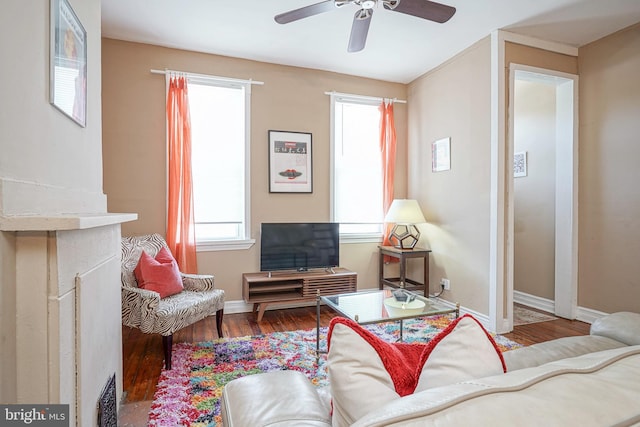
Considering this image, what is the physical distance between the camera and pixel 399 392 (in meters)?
0.79

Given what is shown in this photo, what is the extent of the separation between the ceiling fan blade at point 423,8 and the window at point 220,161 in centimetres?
206

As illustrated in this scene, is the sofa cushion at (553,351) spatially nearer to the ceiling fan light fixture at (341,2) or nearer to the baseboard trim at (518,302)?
the ceiling fan light fixture at (341,2)

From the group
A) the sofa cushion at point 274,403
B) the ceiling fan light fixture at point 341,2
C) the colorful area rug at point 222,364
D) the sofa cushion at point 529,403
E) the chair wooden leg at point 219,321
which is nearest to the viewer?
the sofa cushion at point 529,403

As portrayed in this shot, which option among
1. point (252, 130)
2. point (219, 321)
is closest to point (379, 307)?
point (219, 321)

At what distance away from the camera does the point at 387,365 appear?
2.57 ft

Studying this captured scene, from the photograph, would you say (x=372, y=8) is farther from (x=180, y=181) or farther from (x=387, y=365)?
(x=180, y=181)

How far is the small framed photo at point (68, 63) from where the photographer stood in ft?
4.35

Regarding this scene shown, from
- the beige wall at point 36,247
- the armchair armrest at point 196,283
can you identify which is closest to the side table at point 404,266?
the armchair armrest at point 196,283

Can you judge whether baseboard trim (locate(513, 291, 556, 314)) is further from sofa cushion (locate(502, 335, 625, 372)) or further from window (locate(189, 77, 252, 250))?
window (locate(189, 77, 252, 250))

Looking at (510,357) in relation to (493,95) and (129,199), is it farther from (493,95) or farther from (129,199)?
(129,199)

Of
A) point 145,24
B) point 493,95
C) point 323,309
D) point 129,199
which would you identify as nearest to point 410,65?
point 493,95

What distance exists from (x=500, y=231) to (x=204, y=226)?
307 cm

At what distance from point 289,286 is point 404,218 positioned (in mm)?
1544

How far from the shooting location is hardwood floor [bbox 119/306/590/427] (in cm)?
205
